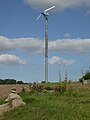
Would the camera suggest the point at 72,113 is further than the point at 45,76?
No

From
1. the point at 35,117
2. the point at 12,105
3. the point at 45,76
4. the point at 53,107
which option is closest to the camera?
the point at 35,117

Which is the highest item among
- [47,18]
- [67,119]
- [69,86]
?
[47,18]

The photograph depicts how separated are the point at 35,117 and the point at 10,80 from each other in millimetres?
25891

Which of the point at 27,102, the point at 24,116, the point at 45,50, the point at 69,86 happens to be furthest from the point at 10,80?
the point at 24,116

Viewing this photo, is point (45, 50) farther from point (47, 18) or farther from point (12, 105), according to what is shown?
point (12, 105)

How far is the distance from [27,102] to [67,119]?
15.8 feet

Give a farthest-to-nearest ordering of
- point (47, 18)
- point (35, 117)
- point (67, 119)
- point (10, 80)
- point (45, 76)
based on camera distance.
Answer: point (10, 80) → point (47, 18) → point (45, 76) → point (35, 117) → point (67, 119)

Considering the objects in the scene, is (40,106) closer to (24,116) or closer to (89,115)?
(24,116)

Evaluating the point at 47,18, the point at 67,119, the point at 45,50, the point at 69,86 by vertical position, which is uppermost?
the point at 47,18

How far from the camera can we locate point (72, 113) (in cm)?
1295

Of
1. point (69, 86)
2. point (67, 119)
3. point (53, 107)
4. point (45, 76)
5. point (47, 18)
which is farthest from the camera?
point (47, 18)

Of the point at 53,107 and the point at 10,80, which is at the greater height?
the point at 10,80

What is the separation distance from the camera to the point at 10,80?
38500mm

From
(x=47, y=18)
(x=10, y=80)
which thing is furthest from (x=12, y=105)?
(x=10, y=80)
